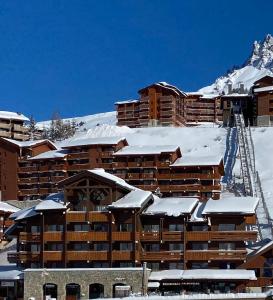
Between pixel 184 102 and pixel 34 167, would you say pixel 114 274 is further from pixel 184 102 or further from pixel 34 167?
pixel 184 102

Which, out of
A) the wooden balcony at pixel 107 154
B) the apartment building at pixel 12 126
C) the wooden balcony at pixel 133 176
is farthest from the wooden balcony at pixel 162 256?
the apartment building at pixel 12 126

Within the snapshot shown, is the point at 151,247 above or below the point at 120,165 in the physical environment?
below

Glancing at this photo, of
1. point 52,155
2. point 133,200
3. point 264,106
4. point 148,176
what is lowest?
point 133,200

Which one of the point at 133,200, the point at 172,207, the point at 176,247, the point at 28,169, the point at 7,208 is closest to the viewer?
the point at 133,200

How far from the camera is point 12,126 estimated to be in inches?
5704

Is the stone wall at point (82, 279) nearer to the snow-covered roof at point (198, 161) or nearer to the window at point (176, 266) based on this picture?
the window at point (176, 266)

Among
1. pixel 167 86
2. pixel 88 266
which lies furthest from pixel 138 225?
pixel 167 86

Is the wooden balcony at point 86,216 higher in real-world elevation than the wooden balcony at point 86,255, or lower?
higher

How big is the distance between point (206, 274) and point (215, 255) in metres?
3.04

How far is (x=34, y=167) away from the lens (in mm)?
111812

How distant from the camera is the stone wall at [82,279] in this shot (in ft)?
200

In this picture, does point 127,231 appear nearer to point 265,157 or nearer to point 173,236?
point 173,236

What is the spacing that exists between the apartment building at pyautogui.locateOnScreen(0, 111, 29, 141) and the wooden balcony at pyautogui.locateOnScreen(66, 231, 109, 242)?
79.5 m

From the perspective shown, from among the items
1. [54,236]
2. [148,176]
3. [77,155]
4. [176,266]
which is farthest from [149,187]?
[176,266]
